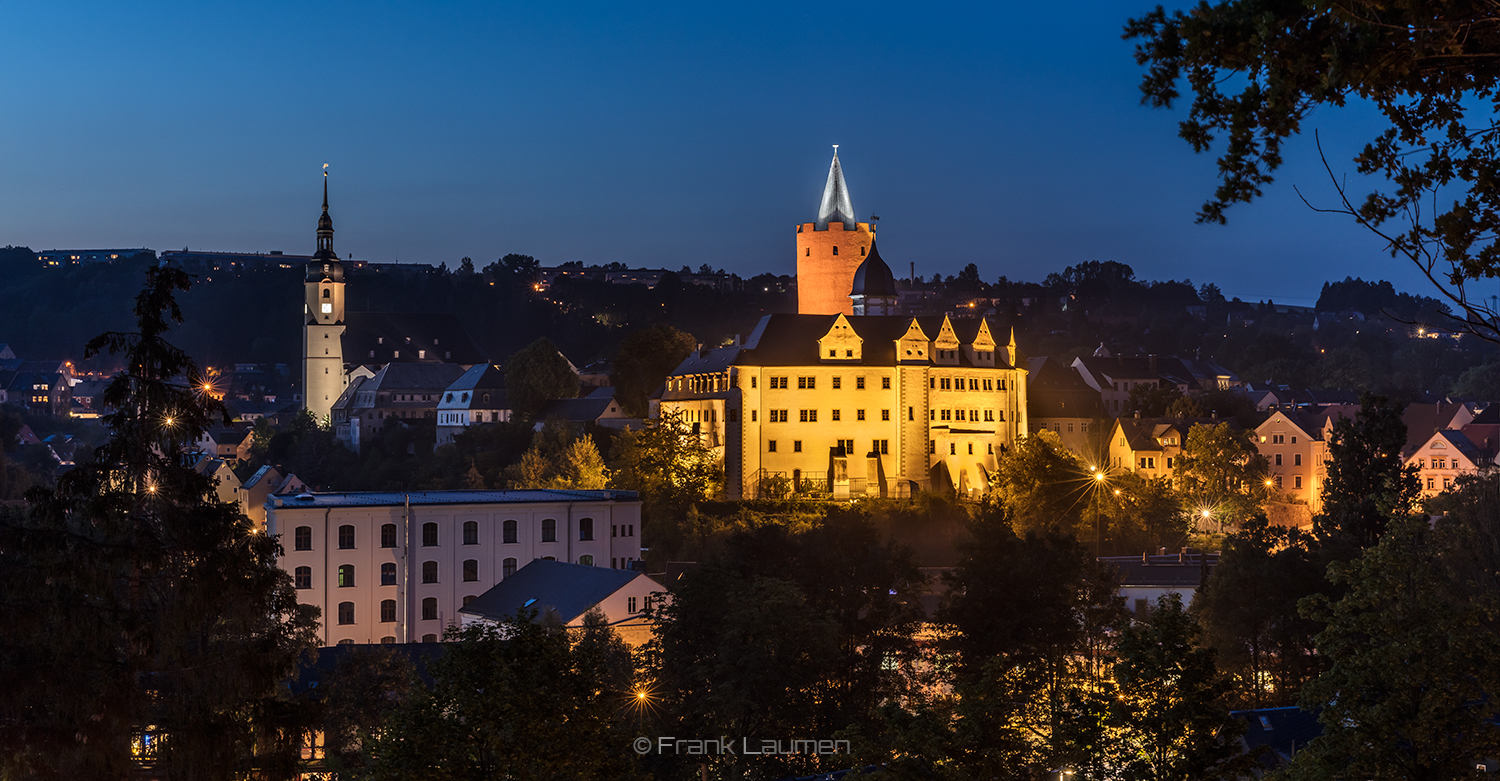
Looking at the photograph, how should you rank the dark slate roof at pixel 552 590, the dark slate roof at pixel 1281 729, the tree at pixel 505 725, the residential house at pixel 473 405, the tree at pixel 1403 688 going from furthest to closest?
the residential house at pixel 473 405, the dark slate roof at pixel 552 590, the dark slate roof at pixel 1281 729, the tree at pixel 505 725, the tree at pixel 1403 688

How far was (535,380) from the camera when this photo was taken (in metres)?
103

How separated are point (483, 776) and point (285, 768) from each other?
2.76 m

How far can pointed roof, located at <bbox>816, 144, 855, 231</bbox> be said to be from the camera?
9988 cm

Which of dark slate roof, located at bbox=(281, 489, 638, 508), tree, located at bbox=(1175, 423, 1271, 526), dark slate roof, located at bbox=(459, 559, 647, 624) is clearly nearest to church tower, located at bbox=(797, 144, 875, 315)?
tree, located at bbox=(1175, 423, 1271, 526)

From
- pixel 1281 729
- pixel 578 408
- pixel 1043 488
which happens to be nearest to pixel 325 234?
pixel 578 408

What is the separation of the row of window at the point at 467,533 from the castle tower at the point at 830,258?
108ft

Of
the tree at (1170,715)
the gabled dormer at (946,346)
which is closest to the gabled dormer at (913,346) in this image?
the gabled dormer at (946,346)

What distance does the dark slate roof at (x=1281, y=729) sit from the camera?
2881 centimetres

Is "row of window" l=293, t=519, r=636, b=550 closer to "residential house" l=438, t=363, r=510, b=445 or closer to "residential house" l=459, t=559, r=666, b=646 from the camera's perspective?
"residential house" l=459, t=559, r=666, b=646

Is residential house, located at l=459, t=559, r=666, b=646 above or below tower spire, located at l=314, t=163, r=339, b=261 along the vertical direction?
below

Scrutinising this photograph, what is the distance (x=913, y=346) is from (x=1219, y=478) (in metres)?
19.4

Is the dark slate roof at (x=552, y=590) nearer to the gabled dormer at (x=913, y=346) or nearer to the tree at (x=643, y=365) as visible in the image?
the gabled dormer at (x=913, y=346)

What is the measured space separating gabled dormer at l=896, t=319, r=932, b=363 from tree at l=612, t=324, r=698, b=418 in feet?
69.9

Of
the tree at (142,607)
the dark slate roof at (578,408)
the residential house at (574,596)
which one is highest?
the dark slate roof at (578,408)
